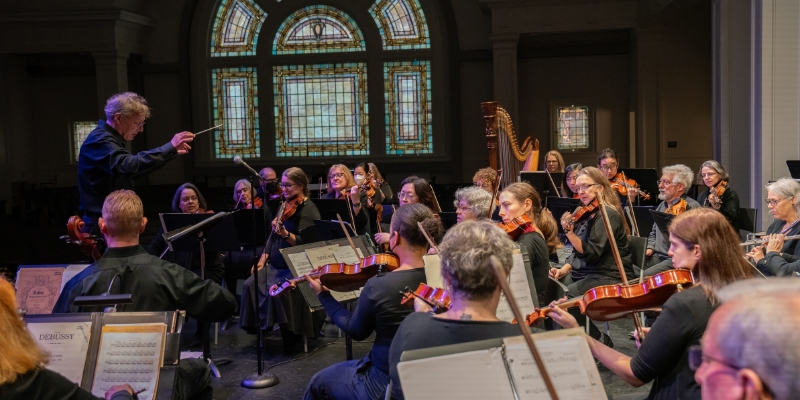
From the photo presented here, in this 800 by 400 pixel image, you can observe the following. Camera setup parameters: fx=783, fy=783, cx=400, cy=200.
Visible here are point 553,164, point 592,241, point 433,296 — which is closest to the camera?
point 433,296

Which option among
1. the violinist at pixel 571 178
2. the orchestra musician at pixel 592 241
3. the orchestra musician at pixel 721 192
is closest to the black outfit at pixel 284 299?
the orchestra musician at pixel 592 241

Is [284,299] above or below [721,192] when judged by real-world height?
below

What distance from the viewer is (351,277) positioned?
13.8 ft

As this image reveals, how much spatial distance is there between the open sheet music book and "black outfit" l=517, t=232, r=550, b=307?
2171 mm

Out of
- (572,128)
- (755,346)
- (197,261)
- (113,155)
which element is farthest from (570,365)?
(572,128)

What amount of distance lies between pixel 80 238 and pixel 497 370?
291cm

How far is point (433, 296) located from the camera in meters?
3.21

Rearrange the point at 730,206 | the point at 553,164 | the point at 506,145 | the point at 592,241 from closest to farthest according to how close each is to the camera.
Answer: the point at 592,241 → the point at 730,206 → the point at 506,145 → the point at 553,164

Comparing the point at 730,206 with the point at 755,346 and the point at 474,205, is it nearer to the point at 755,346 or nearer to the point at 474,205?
the point at 474,205

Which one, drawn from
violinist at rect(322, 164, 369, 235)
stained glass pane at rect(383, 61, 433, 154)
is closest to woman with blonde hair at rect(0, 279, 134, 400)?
violinist at rect(322, 164, 369, 235)

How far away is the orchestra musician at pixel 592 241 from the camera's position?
212 inches

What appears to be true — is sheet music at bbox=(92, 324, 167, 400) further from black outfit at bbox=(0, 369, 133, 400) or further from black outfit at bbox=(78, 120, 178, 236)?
black outfit at bbox=(78, 120, 178, 236)

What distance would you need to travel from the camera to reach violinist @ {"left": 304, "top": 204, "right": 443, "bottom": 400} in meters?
3.50

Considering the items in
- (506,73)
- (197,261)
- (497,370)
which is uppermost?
(506,73)
